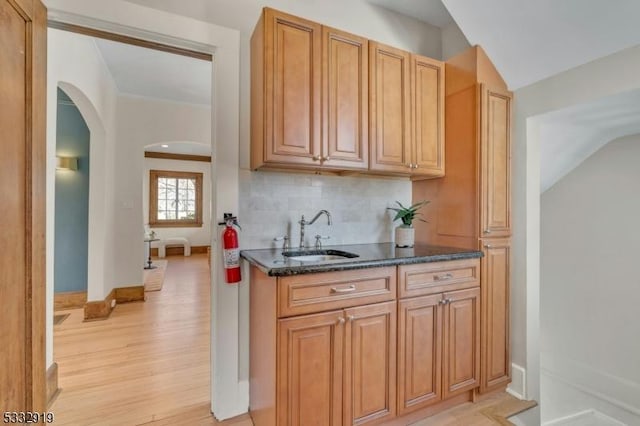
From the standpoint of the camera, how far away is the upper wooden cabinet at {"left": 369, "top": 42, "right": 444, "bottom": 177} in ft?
6.35

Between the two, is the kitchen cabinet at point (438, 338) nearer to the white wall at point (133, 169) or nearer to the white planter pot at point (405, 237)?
the white planter pot at point (405, 237)

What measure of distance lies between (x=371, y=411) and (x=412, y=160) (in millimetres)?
1564

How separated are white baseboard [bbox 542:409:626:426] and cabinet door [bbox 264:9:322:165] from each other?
309 centimetres

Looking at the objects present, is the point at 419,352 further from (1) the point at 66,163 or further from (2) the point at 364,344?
(1) the point at 66,163

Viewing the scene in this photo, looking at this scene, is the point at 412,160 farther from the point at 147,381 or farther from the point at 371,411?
the point at 147,381

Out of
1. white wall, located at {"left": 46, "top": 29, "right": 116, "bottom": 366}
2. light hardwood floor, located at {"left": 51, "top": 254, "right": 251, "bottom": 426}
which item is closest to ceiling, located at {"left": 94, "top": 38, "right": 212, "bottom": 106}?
white wall, located at {"left": 46, "top": 29, "right": 116, "bottom": 366}

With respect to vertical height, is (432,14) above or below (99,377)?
above

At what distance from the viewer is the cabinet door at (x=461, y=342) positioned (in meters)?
1.80

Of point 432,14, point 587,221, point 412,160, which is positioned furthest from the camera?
point 587,221

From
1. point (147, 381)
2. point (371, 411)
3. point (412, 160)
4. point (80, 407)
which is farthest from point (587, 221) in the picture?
point (80, 407)

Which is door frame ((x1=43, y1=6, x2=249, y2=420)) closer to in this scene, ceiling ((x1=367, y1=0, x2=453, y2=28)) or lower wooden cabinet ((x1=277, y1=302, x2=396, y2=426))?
lower wooden cabinet ((x1=277, y1=302, x2=396, y2=426))

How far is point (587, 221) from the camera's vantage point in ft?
8.98

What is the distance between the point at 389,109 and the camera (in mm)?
1981

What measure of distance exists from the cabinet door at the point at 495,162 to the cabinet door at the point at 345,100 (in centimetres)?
83
